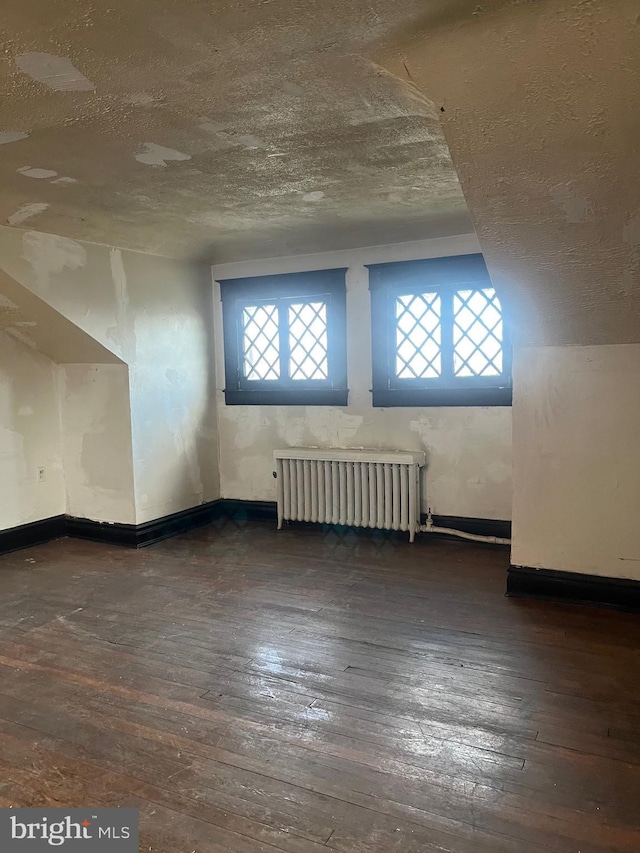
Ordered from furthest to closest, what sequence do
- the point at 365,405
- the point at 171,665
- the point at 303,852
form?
1. the point at 365,405
2. the point at 171,665
3. the point at 303,852

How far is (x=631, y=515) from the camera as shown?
331cm

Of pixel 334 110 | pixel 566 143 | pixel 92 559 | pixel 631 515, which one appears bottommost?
pixel 92 559

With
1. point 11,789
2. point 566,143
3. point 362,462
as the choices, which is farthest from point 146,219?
point 11,789

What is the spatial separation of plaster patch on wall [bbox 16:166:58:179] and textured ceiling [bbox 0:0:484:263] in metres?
0.01

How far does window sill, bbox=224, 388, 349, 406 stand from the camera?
512 centimetres

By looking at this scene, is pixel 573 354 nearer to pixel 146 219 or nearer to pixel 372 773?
pixel 372 773

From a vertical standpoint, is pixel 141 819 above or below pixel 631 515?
below

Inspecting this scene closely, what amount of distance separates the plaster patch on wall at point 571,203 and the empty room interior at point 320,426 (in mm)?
12

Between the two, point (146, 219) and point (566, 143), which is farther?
point (146, 219)

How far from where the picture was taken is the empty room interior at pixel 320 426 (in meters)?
1.85

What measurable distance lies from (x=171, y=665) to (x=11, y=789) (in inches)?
35.6

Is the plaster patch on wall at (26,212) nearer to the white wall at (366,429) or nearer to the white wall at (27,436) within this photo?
the white wall at (27,436)

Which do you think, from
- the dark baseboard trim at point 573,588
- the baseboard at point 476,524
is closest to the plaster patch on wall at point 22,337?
the baseboard at point 476,524

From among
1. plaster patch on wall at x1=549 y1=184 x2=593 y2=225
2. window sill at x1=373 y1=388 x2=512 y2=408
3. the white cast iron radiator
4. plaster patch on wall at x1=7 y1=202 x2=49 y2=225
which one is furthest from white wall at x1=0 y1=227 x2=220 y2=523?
plaster patch on wall at x1=549 y1=184 x2=593 y2=225
